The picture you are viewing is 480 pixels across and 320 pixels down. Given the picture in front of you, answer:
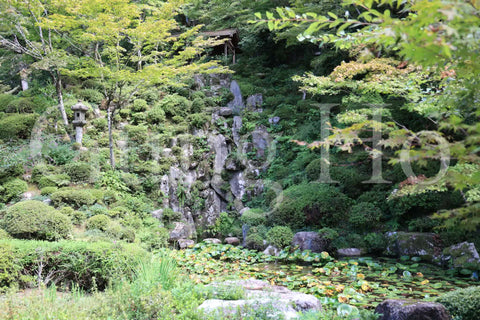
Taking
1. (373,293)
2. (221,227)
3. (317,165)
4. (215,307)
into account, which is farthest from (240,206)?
(215,307)

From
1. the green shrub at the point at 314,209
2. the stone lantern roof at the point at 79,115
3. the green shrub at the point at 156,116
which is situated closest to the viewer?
the green shrub at the point at 314,209

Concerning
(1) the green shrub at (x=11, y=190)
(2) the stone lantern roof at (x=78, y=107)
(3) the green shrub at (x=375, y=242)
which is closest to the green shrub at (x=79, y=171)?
(1) the green shrub at (x=11, y=190)

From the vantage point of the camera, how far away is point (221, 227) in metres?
9.63

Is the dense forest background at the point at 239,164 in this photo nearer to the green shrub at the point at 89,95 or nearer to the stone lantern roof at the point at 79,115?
the stone lantern roof at the point at 79,115

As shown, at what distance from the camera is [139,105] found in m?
12.1

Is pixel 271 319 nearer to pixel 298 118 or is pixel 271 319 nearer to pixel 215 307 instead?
pixel 215 307

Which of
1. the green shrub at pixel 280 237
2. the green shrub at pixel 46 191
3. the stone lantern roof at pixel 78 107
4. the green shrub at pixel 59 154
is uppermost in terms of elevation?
the stone lantern roof at pixel 78 107

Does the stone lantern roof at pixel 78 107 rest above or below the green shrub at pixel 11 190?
above

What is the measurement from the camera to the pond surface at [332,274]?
4.40 metres

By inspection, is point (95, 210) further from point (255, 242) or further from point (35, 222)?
point (255, 242)

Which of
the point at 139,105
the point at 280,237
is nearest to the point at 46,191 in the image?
the point at 139,105

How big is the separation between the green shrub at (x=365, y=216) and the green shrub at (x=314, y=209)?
0.37m

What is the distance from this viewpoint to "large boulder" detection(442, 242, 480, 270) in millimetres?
5355

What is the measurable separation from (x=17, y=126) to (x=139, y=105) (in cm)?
409
